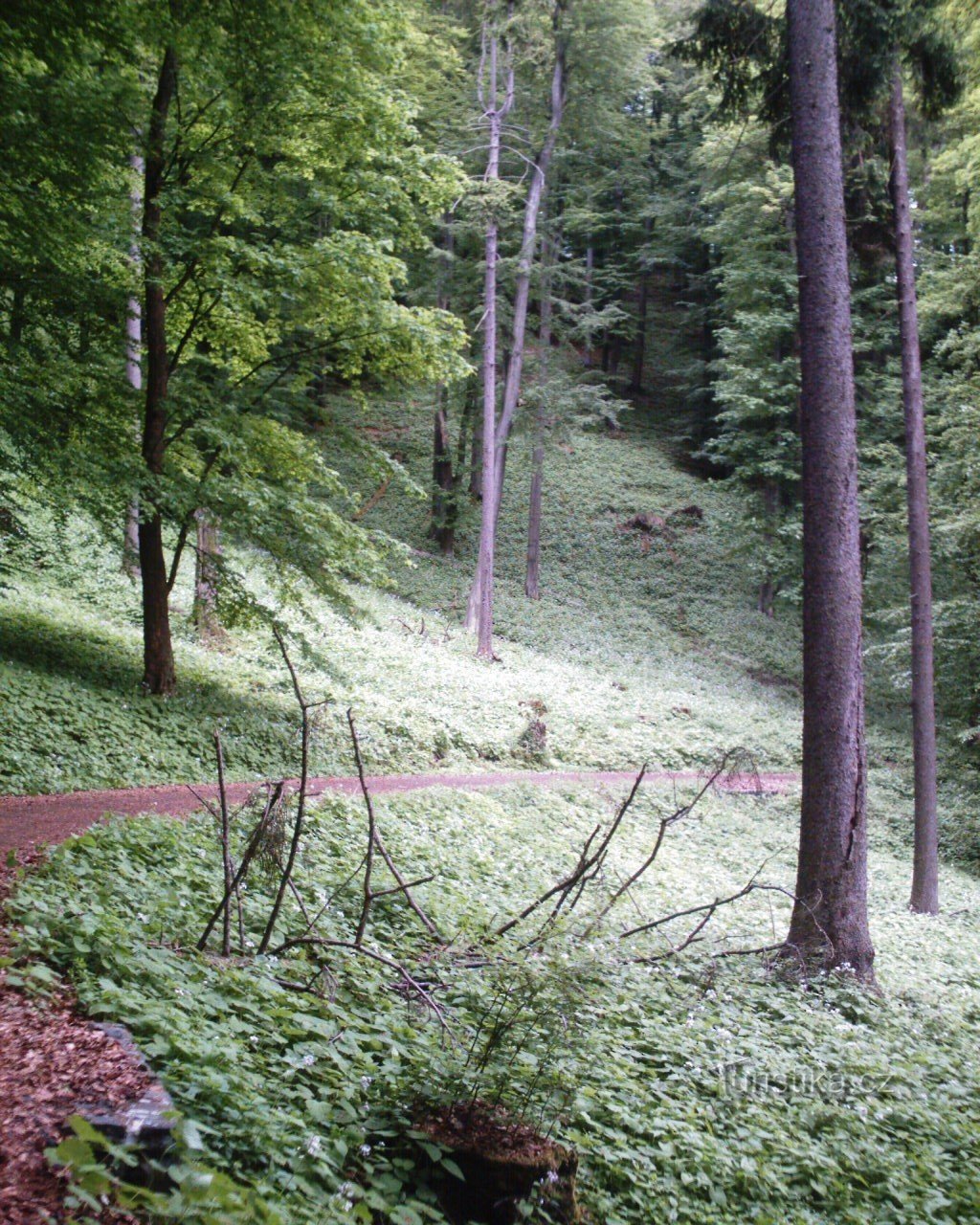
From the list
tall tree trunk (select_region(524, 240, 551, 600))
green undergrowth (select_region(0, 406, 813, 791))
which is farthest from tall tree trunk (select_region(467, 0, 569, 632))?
green undergrowth (select_region(0, 406, 813, 791))

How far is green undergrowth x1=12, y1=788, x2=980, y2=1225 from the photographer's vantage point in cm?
343

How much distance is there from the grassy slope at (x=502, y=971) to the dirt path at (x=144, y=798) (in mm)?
494

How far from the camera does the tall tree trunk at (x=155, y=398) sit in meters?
9.66

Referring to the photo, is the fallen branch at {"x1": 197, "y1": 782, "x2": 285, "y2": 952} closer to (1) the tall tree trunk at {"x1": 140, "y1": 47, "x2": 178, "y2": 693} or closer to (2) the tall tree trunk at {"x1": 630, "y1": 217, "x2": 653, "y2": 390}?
(1) the tall tree trunk at {"x1": 140, "y1": 47, "x2": 178, "y2": 693}

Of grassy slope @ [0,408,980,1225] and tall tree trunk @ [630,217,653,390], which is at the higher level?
tall tree trunk @ [630,217,653,390]

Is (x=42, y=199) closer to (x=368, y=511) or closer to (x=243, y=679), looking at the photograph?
(x=243, y=679)

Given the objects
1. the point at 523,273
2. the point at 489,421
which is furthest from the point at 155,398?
the point at 523,273

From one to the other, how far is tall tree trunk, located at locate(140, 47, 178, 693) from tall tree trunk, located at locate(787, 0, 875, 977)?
20.7ft

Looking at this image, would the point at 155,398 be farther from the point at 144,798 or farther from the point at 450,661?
the point at 450,661

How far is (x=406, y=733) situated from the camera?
13.4 meters

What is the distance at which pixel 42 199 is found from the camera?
26.7 feet

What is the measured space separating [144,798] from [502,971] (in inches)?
203

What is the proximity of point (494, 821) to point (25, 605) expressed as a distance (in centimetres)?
735

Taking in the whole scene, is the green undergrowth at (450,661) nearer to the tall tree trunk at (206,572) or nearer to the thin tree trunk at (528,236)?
the tall tree trunk at (206,572)
